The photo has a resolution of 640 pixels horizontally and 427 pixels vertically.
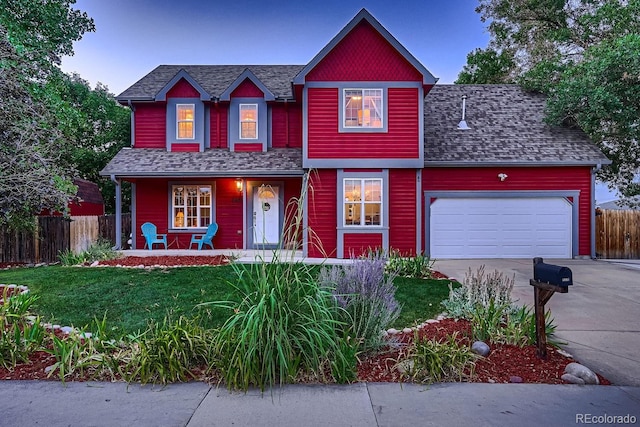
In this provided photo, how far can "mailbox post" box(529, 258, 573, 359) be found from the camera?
138 inches

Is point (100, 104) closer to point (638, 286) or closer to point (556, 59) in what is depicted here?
point (556, 59)

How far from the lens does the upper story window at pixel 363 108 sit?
10.9 metres

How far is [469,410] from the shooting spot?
2.91 meters

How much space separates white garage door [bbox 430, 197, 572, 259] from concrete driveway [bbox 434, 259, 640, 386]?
1.33 meters

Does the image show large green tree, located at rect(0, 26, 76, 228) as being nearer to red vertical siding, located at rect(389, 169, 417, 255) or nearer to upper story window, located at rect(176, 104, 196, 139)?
upper story window, located at rect(176, 104, 196, 139)

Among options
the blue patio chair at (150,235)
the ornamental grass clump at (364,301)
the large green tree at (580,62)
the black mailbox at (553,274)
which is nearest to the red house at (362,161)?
the blue patio chair at (150,235)

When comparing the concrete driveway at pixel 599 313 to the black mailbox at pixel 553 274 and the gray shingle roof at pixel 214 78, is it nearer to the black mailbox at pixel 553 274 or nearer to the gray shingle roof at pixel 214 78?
the black mailbox at pixel 553 274

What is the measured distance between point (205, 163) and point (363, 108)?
5291 mm

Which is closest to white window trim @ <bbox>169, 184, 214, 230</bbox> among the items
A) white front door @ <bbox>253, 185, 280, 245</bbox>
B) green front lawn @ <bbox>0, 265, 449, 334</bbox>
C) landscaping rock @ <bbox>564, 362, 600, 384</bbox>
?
white front door @ <bbox>253, 185, 280, 245</bbox>

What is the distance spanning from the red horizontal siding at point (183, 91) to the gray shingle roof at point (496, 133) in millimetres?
8009

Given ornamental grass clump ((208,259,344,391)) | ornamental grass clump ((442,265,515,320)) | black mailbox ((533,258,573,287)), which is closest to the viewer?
ornamental grass clump ((208,259,344,391))

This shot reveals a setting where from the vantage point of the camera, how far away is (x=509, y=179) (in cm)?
1168

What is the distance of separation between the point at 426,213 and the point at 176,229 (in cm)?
827

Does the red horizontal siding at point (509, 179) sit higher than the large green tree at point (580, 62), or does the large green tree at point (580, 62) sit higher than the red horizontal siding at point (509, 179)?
the large green tree at point (580, 62)
